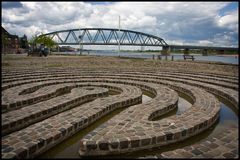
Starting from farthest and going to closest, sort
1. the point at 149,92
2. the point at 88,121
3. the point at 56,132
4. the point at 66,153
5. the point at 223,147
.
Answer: the point at 149,92 → the point at 88,121 → the point at 56,132 → the point at 66,153 → the point at 223,147

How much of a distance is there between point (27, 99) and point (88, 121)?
319 centimetres

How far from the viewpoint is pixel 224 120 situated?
6.56 meters

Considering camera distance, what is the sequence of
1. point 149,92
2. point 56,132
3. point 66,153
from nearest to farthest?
point 66,153 → point 56,132 → point 149,92

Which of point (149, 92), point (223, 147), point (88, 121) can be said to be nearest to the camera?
point (223, 147)

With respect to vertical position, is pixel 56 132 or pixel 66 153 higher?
pixel 56 132

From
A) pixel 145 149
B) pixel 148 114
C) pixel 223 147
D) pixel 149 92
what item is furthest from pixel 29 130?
pixel 149 92

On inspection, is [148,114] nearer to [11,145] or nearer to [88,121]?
[88,121]

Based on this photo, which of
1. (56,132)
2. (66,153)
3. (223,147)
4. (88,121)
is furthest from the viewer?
(88,121)

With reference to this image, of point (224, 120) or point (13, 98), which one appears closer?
point (224, 120)

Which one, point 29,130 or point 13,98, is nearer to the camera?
point 29,130

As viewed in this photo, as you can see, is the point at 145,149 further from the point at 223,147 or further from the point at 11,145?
the point at 11,145

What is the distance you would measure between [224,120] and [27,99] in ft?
22.1

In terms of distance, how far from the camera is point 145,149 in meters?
4.62

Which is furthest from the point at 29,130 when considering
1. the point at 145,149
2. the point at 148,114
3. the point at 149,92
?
the point at 149,92
